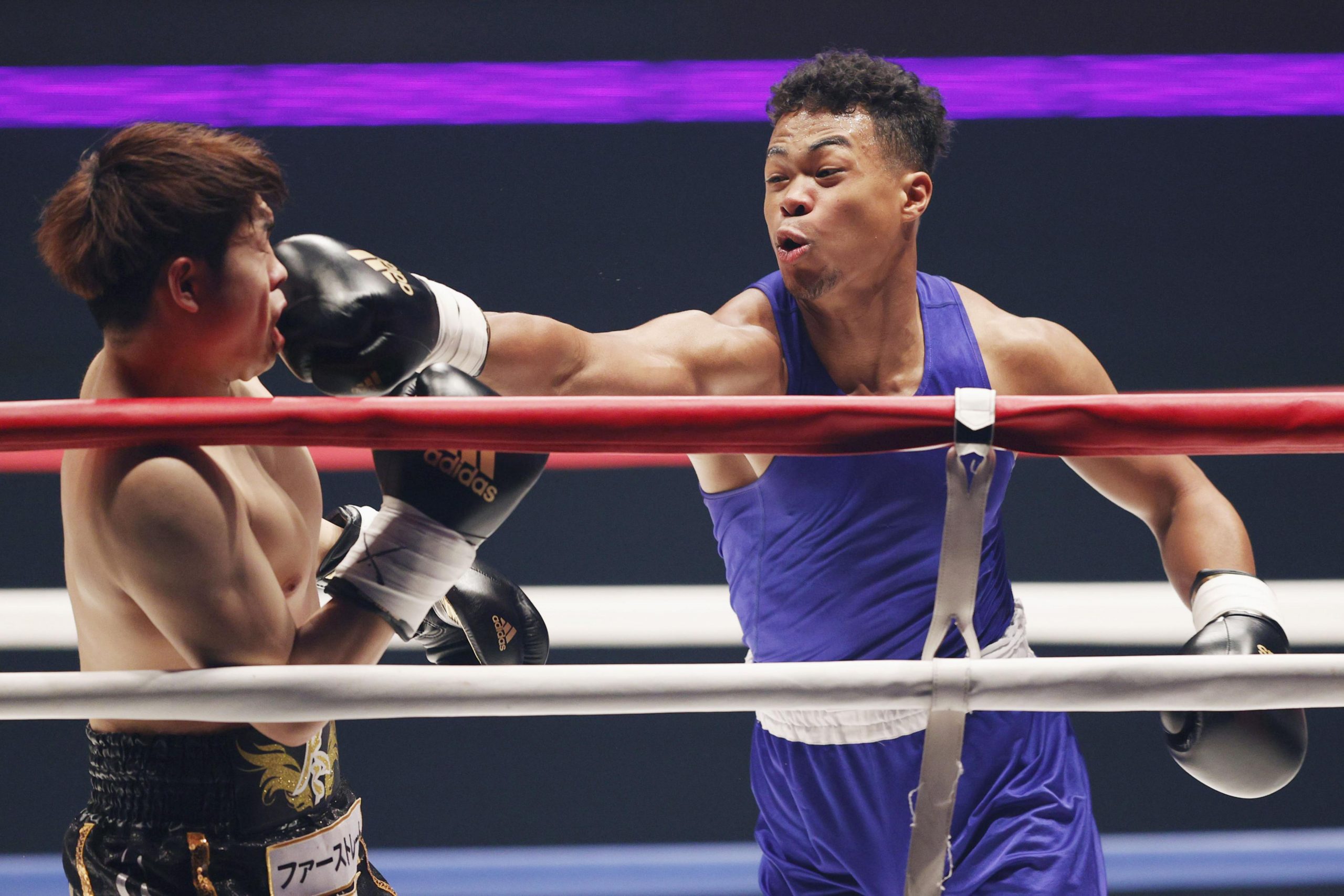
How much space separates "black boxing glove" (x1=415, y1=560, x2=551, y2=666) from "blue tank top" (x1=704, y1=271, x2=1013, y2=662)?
0.26m

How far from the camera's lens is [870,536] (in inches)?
48.1

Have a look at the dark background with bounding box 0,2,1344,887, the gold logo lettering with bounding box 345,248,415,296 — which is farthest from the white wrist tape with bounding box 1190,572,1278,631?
the dark background with bounding box 0,2,1344,887

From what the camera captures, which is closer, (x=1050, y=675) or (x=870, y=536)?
(x=1050, y=675)

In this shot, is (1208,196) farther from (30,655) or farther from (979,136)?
(30,655)

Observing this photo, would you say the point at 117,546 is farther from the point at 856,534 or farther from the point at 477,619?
the point at 856,534

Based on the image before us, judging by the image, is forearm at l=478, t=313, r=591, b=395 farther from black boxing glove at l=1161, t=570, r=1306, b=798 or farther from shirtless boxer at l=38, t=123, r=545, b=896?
black boxing glove at l=1161, t=570, r=1306, b=798

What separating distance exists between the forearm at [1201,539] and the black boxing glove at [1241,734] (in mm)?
111

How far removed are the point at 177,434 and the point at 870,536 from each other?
694 millimetres

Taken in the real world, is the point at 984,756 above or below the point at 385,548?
below

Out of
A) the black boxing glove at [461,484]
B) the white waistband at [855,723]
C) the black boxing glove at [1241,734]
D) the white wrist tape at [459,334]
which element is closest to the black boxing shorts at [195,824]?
the black boxing glove at [461,484]

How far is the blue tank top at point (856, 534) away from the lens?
1213 millimetres

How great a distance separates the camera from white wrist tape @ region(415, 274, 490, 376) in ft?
3.46

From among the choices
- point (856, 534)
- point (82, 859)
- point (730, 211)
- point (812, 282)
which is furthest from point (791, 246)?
point (730, 211)

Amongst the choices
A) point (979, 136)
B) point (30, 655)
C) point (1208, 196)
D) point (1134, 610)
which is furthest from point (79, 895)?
point (1208, 196)
